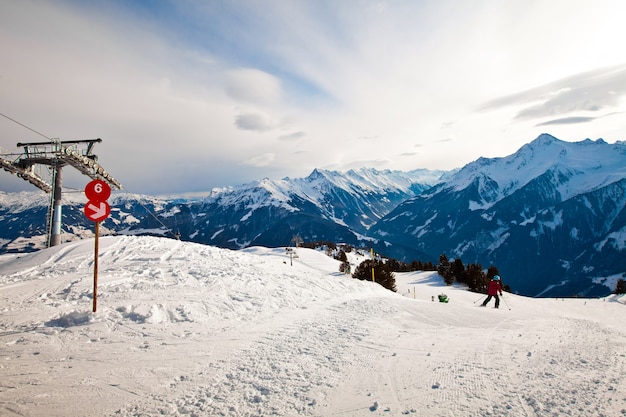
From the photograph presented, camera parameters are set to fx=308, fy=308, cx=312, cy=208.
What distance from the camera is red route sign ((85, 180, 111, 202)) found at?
10586 mm

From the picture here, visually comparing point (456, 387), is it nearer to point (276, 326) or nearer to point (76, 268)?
point (276, 326)

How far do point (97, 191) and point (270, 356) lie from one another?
8.44 m

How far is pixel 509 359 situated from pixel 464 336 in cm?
239

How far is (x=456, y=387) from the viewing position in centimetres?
586

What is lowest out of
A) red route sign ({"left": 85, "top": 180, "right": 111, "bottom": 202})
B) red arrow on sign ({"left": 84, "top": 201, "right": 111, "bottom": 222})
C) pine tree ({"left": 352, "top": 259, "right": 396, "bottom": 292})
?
pine tree ({"left": 352, "top": 259, "right": 396, "bottom": 292})

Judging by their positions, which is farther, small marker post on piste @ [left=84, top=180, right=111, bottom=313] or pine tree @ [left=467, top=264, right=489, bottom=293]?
pine tree @ [left=467, top=264, right=489, bottom=293]

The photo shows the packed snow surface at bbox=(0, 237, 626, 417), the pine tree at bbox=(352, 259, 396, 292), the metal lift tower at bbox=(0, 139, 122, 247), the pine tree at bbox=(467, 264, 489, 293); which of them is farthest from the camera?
the pine tree at bbox=(467, 264, 489, 293)

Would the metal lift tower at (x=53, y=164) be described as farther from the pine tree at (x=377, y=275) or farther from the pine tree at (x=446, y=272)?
the pine tree at (x=446, y=272)

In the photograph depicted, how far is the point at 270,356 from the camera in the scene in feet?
24.2

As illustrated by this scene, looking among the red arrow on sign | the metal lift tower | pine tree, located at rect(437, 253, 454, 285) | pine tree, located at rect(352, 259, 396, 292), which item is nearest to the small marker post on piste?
the red arrow on sign

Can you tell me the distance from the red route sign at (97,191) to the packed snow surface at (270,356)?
3655mm

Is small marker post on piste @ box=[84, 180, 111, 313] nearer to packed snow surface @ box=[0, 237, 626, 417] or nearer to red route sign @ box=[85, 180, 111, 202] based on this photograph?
red route sign @ box=[85, 180, 111, 202]

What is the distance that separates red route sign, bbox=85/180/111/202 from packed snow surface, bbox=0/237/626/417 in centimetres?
366

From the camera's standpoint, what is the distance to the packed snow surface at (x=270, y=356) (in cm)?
522
